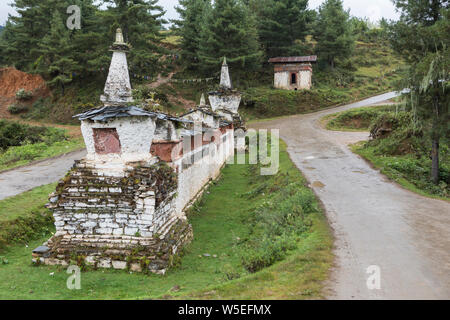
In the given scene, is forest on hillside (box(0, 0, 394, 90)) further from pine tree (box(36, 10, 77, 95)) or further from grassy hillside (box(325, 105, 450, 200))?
grassy hillside (box(325, 105, 450, 200))

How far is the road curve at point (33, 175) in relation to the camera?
14750 mm

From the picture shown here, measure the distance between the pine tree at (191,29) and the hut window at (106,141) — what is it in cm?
3603

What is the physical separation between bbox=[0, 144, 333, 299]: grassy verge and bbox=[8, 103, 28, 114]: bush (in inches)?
1323

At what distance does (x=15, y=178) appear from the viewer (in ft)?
54.9

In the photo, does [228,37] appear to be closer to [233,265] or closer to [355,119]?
[355,119]

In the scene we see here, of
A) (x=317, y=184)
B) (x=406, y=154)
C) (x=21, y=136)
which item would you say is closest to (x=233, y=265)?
(x=317, y=184)

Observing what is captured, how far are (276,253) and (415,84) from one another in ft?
32.8

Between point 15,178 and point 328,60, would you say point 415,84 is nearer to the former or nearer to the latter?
point 15,178

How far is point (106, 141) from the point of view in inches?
340

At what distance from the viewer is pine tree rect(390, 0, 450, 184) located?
12.8 metres

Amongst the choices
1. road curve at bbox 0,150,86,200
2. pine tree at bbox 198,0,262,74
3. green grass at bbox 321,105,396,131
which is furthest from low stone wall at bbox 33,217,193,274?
pine tree at bbox 198,0,262,74

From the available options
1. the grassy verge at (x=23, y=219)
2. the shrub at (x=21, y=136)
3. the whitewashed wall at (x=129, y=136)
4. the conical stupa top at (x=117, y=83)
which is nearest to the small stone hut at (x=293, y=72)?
the shrub at (x=21, y=136)

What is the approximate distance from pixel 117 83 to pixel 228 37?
3233 centimetres
